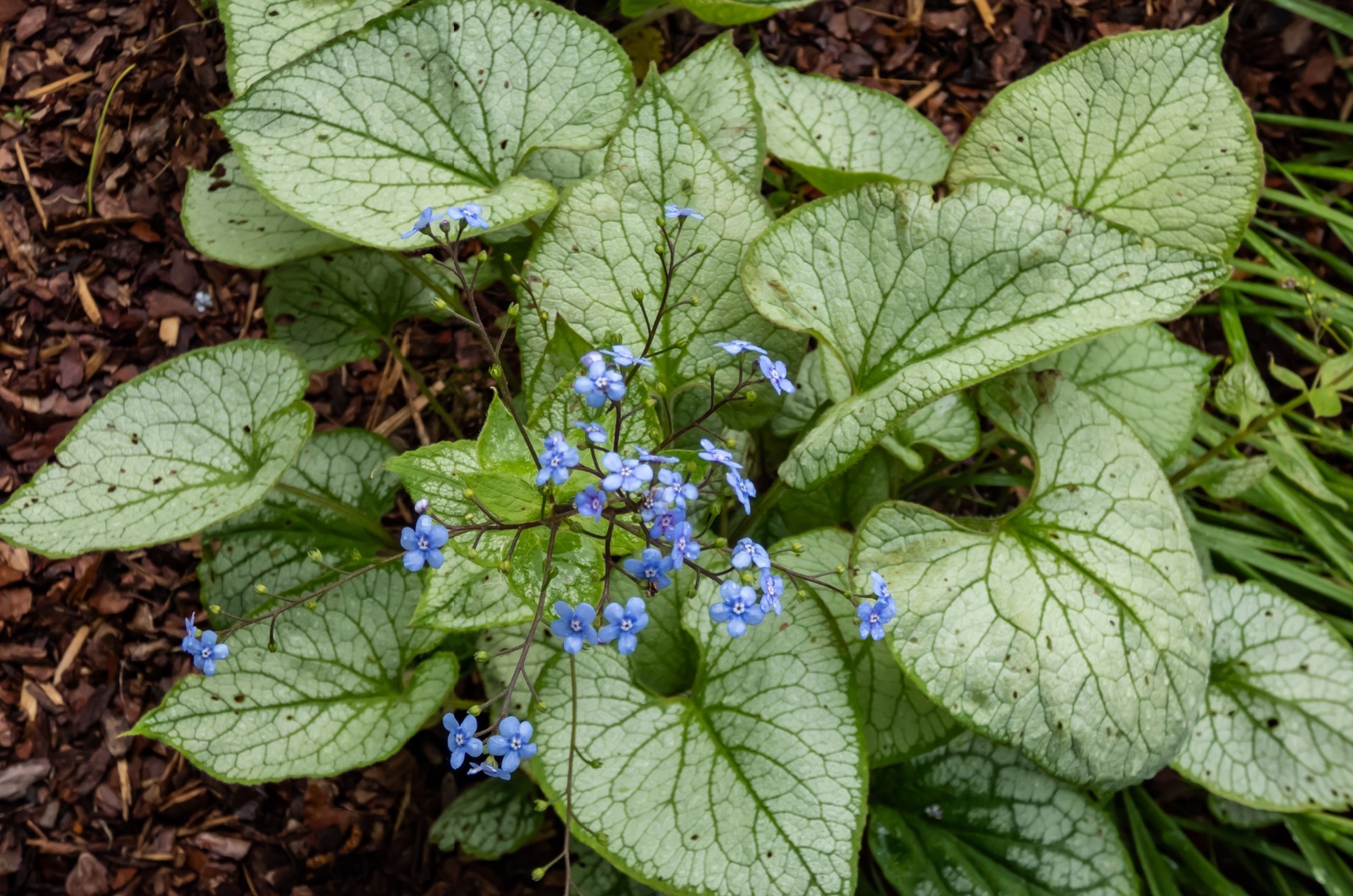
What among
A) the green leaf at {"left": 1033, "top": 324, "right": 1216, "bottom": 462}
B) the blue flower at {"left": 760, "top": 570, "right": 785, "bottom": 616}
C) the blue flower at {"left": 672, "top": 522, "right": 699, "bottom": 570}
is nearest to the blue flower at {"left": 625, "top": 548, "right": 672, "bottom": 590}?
the blue flower at {"left": 672, "top": 522, "right": 699, "bottom": 570}

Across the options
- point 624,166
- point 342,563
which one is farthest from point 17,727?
point 624,166

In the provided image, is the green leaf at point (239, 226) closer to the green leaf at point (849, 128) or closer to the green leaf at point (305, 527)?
the green leaf at point (305, 527)

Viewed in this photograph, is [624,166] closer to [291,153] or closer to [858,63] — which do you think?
[291,153]

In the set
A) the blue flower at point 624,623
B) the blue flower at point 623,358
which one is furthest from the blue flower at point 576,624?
the blue flower at point 623,358

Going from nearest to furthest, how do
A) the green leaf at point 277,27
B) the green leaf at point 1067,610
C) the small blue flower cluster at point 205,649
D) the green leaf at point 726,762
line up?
the small blue flower cluster at point 205,649 < the green leaf at point 726,762 < the green leaf at point 1067,610 < the green leaf at point 277,27

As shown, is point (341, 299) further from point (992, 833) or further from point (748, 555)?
point (992, 833)

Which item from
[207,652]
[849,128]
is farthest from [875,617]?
[849,128]
